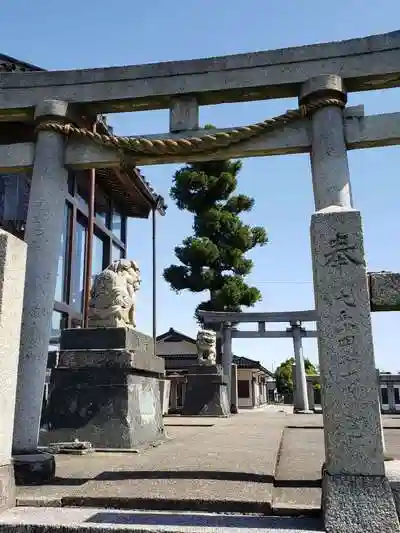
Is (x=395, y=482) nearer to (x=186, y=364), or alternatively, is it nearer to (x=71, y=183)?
A: (x=71, y=183)

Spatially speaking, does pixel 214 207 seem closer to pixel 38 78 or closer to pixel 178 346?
pixel 178 346

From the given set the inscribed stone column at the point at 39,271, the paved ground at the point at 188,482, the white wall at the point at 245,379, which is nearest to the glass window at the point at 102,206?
the inscribed stone column at the point at 39,271

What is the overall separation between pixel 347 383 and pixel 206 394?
1481 cm

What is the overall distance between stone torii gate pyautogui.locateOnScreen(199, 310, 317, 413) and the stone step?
18116 millimetres

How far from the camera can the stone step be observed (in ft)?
8.38

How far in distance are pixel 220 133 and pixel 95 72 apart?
1739 mm

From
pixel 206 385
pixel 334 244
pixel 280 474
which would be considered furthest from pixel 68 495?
pixel 206 385

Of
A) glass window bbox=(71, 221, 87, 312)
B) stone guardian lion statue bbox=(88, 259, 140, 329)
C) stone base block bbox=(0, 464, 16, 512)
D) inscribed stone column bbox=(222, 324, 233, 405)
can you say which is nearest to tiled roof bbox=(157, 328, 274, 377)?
inscribed stone column bbox=(222, 324, 233, 405)

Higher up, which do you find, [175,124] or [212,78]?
[212,78]

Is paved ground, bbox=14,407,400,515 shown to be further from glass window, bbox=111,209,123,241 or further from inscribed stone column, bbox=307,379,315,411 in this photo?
inscribed stone column, bbox=307,379,315,411

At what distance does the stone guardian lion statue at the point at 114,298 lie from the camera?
672cm

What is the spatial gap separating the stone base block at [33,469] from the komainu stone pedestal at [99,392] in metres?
1.81

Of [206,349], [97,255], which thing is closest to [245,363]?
[206,349]

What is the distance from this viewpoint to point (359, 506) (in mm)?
2574
